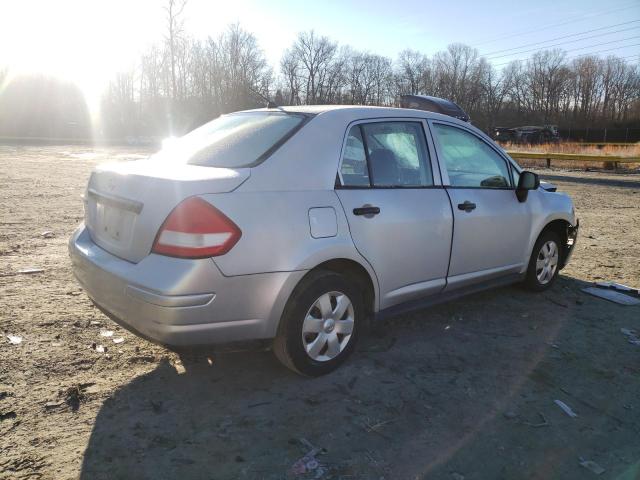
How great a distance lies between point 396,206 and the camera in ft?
11.5

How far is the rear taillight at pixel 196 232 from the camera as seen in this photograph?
267 cm

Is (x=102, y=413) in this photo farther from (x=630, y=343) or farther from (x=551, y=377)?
A: (x=630, y=343)

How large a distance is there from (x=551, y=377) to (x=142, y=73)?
210ft

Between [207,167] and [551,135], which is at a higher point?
[551,135]

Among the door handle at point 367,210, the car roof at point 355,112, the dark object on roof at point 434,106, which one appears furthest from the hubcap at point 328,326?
the dark object on roof at point 434,106

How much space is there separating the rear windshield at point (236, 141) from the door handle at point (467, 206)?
1.40 metres

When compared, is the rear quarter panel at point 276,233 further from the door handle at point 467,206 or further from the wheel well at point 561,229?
the wheel well at point 561,229

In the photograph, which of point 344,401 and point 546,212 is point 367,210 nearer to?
point 344,401

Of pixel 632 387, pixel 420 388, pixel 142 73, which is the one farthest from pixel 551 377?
pixel 142 73

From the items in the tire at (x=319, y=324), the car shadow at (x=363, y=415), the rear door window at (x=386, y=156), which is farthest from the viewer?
the rear door window at (x=386, y=156)

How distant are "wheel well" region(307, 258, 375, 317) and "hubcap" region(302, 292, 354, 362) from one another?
0.55 feet

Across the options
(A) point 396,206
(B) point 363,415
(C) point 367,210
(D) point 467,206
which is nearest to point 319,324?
(B) point 363,415

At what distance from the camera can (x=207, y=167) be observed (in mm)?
3201

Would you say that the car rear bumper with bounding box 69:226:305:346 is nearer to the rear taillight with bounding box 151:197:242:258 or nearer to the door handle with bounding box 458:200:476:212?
the rear taillight with bounding box 151:197:242:258
